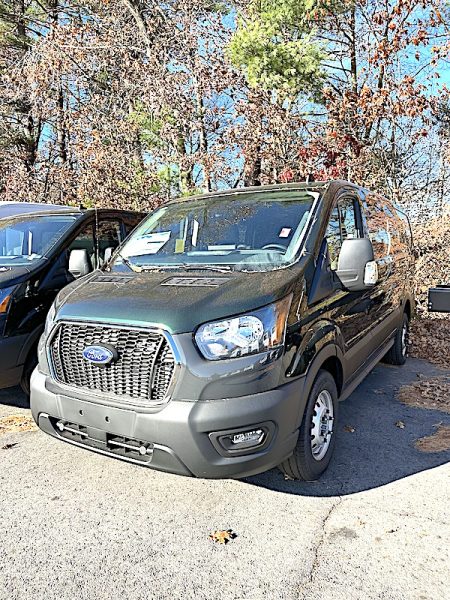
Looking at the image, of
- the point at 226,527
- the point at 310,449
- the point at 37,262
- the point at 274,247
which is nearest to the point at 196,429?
the point at 226,527

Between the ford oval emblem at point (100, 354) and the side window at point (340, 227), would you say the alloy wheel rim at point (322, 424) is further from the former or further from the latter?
the ford oval emblem at point (100, 354)

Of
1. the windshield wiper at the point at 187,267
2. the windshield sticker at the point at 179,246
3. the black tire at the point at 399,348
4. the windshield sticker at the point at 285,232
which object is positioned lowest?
the black tire at the point at 399,348

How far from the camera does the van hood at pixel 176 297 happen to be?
2594mm

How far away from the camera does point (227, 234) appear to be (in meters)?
3.72

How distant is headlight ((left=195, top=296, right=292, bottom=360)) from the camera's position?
8.40 feet

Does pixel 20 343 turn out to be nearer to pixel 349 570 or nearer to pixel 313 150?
pixel 349 570

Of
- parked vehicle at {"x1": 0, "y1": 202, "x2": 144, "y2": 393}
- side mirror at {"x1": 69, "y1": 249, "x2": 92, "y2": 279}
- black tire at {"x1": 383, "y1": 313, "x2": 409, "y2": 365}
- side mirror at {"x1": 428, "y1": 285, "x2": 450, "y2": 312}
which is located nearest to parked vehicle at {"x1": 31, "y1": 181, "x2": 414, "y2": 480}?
side mirror at {"x1": 69, "y1": 249, "x2": 92, "y2": 279}

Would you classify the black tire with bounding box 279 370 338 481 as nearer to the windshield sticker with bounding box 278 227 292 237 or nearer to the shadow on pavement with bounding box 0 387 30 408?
the windshield sticker with bounding box 278 227 292 237

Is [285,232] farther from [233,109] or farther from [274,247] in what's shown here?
[233,109]

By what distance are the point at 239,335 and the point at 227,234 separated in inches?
52.7

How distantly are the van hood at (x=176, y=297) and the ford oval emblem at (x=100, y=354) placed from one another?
0.16m

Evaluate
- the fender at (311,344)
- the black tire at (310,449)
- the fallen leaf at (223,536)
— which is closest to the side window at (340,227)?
the fender at (311,344)

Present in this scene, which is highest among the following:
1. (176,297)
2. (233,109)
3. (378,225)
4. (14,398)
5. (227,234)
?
(233,109)

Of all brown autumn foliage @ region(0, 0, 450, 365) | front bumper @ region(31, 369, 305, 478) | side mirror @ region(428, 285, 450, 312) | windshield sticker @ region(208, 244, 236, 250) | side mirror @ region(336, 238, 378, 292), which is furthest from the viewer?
brown autumn foliage @ region(0, 0, 450, 365)
